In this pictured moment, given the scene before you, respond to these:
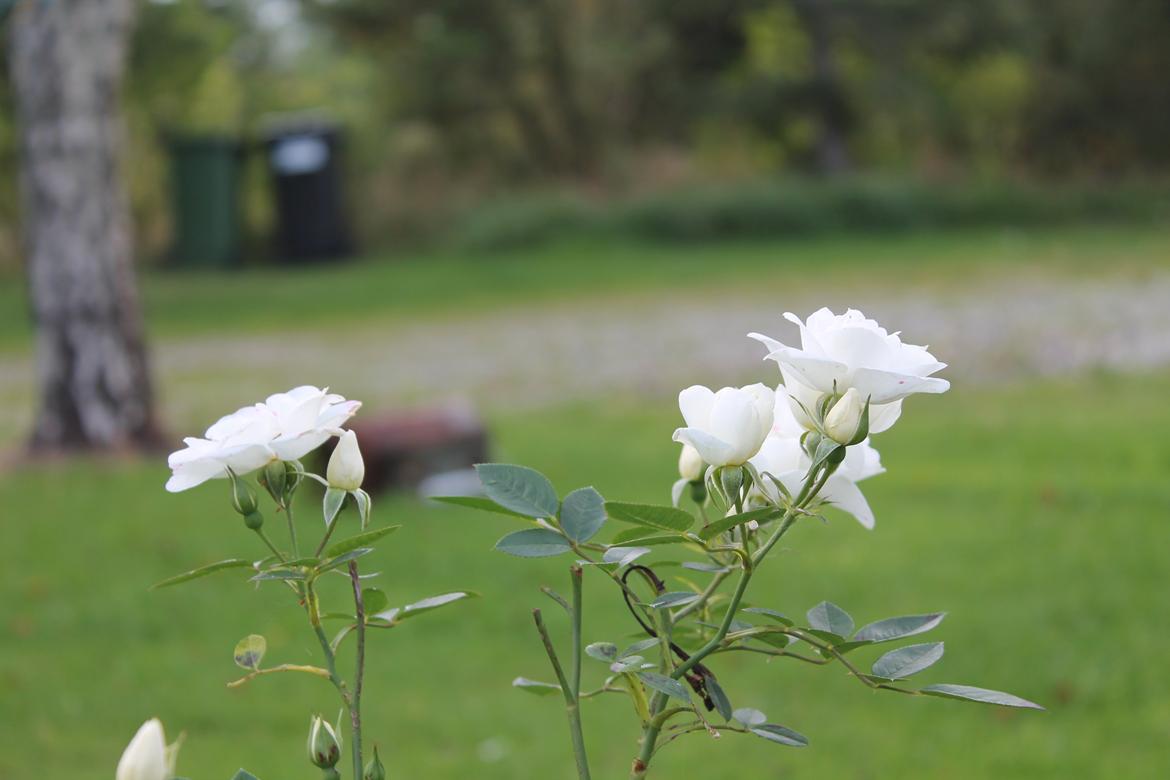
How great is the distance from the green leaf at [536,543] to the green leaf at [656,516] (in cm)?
A: 6

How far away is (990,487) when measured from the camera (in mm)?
5238

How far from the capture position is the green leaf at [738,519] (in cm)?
72

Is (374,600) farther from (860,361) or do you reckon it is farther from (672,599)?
(860,361)

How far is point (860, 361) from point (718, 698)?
0.64 feet

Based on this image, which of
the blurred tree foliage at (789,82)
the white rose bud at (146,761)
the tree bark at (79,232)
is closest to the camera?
the white rose bud at (146,761)

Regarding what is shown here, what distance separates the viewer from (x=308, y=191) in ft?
58.4

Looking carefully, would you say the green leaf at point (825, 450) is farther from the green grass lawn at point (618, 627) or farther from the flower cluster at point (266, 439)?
the green grass lawn at point (618, 627)

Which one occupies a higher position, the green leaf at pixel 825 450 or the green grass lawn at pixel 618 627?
the green leaf at pixel 825 450

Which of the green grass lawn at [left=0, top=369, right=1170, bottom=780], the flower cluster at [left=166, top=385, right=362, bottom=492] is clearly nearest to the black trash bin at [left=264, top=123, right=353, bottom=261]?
the green grass lawn at [left=0, top=369, right=1170, bottom=780]

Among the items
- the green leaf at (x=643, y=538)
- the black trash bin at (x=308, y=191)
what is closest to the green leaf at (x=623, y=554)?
the green leaf at (x=643, y=538)

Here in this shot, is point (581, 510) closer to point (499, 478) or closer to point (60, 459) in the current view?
point (499, 478)

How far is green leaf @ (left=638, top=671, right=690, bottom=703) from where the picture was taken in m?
0.71

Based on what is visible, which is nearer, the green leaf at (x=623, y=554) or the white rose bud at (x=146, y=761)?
the white rose bud at (x=146, y=761)

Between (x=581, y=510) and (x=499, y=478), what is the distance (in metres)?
0.06
